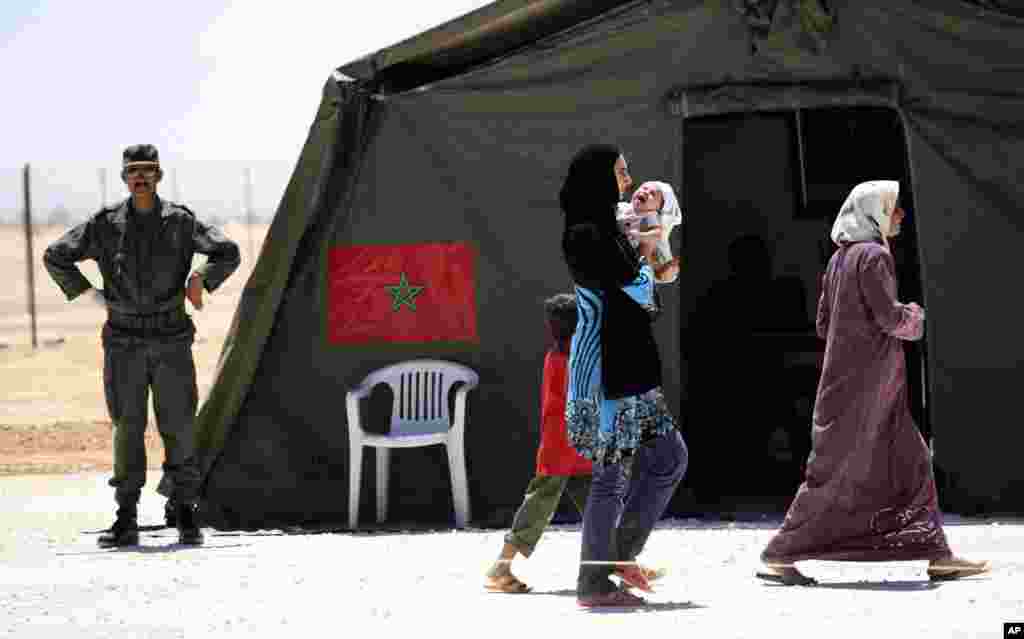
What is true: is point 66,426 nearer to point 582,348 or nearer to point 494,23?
point 494,23

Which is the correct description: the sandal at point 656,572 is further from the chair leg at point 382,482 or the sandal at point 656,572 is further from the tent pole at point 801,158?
the tent pole at point 801,158

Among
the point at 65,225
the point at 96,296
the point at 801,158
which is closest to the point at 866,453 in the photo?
the point at 96,296

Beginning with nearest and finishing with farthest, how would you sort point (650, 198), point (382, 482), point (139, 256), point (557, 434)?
1. point (650, 198)
2. point (557, 434)
3. point (139, 256)
4. point (382, 482)

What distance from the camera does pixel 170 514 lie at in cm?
1138

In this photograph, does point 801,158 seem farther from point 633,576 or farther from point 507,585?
point 633,576

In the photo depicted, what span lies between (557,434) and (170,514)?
2.96 meters

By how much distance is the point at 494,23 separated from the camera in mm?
11141

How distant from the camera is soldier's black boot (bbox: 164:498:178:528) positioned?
1116cm

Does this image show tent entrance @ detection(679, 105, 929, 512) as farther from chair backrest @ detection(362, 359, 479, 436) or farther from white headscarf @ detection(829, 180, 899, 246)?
white headscarf @ detection(829, 180, 899, 246)

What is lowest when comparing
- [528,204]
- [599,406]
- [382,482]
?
[382,482]

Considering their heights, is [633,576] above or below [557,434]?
below

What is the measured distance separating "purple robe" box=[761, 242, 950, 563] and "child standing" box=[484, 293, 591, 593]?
3.12 feet

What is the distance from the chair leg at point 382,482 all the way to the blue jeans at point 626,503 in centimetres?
311

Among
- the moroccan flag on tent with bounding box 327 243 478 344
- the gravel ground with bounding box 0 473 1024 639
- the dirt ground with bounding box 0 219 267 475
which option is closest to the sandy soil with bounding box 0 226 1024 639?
the gravel ground with bounding box 0 473 1024 639
